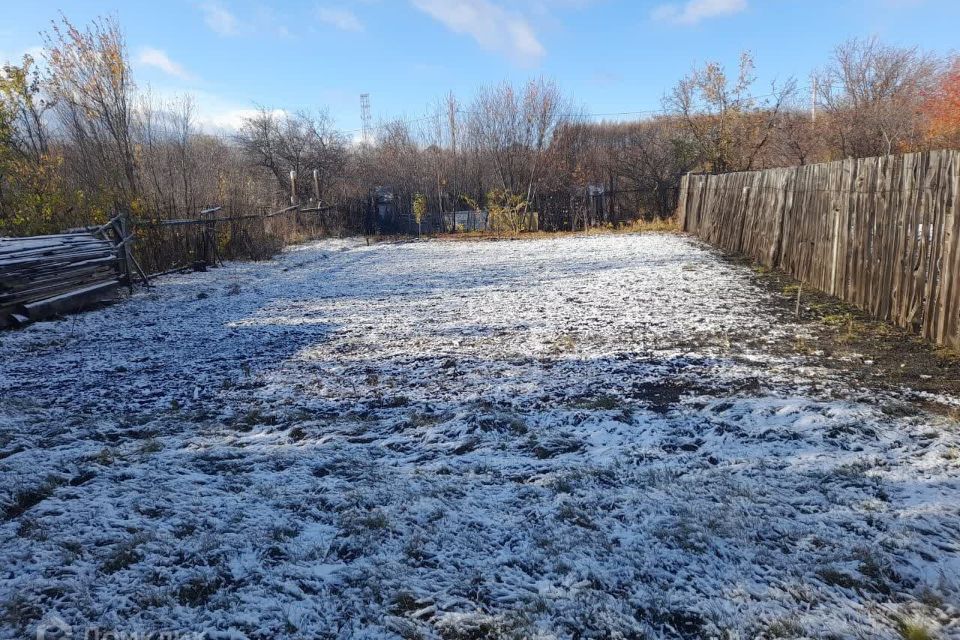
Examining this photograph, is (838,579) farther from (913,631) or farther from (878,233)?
(878,233)

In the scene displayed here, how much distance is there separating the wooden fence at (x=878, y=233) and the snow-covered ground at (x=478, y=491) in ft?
3.35

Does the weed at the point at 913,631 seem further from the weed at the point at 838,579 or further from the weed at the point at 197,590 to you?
the weed at the point at 197,590

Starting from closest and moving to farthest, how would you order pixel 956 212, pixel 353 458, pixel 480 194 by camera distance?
pixel 353 458, pixel 956 212, pixel 480 194

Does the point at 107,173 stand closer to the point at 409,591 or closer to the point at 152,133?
the point at 152,133

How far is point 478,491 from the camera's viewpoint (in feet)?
7.48

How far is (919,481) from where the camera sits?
85.3 inches

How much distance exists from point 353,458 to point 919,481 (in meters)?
2.53

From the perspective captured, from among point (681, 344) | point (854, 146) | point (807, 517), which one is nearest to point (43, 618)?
point (807, 517)

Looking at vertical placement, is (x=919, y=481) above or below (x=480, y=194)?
below

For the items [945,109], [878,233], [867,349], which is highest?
[945,109]

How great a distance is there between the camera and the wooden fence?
381cm

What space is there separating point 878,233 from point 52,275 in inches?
355

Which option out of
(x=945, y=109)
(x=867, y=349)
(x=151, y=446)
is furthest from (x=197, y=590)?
(x=945, y=109)

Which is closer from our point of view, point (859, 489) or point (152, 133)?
point (859, 489)
